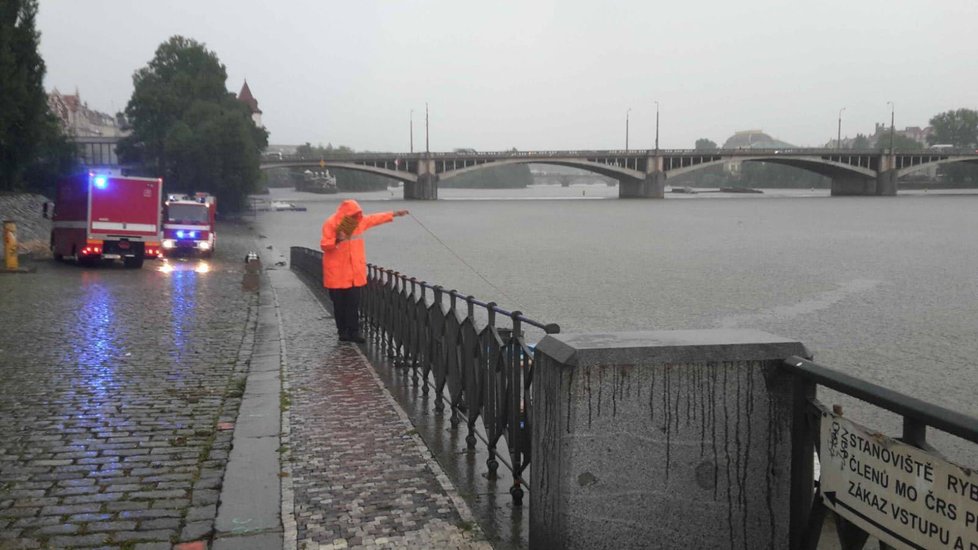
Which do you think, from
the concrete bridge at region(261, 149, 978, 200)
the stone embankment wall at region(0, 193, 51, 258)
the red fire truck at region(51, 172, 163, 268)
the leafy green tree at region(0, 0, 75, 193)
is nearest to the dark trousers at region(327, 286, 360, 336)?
the red fire truck at region(51, 172, 163, 268)

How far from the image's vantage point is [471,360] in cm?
681

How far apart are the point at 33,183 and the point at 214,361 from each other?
139 feet

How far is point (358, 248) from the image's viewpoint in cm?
1151

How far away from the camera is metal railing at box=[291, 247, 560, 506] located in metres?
5.58

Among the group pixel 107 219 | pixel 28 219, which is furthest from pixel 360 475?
pixel 28 219

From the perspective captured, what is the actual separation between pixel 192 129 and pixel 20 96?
40.5m

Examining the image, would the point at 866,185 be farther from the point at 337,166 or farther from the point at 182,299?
the point at 182,299

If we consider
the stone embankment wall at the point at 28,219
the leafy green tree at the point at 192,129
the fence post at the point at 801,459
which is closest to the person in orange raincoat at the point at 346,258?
the fence post at the point at 801,459

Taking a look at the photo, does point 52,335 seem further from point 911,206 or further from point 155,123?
point 911,206

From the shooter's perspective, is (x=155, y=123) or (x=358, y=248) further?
(x=155, y=123)

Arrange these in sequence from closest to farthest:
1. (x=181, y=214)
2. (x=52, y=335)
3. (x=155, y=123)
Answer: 1. (x=52, y=335)
2. (x=181, y=214)
3. (x=155, y=123)

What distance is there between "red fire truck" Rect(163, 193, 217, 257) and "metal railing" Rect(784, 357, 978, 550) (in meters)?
34.8

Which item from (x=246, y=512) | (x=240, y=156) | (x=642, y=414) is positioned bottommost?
(x=246, y=512)

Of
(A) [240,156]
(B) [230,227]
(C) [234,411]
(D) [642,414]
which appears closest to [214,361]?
(C) [234,411]
